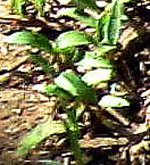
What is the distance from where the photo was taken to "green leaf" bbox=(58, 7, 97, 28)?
2.28 m

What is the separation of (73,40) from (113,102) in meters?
0.30

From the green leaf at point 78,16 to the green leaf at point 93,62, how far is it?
0.14 metres

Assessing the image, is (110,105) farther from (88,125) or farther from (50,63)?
(50,63)

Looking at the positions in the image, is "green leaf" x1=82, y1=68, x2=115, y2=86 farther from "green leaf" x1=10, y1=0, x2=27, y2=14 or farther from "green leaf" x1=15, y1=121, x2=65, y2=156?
"green leaf" x1=10, y1=0, x2=27, y2=14

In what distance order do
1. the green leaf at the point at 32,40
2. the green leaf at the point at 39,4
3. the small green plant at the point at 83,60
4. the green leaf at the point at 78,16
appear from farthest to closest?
the green leaf at the point at 39,4 → the green leaf at the point at 78,16 → the green leaf at the point at 32,40 → the small green plant at the point at 83,60

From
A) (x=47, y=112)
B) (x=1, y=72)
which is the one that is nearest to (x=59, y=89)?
(x=47, y=112)

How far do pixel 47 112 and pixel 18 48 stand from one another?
17.0 inches

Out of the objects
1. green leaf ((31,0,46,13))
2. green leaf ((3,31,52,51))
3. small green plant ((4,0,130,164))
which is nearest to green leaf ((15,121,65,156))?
small green plant ((4,0,130,164))

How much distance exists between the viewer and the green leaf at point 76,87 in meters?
1.99

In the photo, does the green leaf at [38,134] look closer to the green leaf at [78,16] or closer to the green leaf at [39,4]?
the green leaf at [78,16]

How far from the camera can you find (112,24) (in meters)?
2.19

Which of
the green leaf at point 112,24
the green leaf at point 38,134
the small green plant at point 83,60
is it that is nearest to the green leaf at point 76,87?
the small green plant at point 83,60

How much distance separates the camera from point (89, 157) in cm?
189

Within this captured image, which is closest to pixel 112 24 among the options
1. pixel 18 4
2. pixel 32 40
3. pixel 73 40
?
pixel 73 40
